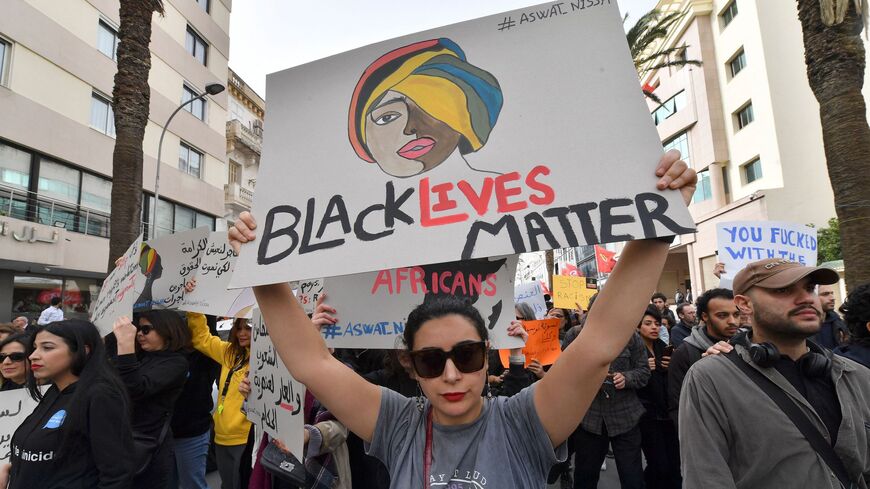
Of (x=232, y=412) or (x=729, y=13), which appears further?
(x=729, y=13)

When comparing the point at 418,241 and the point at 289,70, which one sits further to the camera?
the point at 289,70

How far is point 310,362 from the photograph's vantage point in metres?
1.66

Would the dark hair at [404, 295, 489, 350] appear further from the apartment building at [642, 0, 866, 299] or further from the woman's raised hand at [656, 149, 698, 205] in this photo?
the apartment building at [642, 0, 866, 299]

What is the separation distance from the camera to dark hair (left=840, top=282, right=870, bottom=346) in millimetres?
3006

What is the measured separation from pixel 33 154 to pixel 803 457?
712 inches

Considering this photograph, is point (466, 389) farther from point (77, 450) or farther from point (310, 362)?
point (77, 450)

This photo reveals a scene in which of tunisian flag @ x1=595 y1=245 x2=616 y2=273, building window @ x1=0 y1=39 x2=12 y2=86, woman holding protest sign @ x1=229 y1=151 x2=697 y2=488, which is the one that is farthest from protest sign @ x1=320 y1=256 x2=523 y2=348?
building window @ x1=0 y1=39 x2=12 y2=86

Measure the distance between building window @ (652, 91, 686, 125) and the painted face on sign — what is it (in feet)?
96.5

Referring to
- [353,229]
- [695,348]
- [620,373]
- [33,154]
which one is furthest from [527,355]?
[33,154]

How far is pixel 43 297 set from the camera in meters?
15.0

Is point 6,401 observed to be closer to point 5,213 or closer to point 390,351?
point 390,351

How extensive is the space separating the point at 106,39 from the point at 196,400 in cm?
1794

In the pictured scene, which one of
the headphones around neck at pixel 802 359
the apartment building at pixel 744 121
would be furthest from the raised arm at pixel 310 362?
the apartment building at pixel 744 121

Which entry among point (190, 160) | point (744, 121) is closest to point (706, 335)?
point (190, 160)
